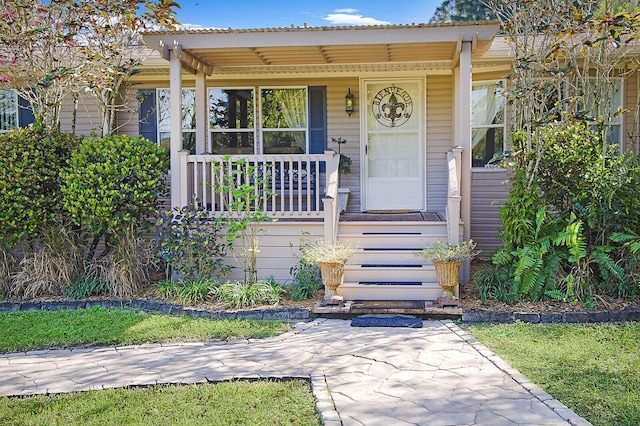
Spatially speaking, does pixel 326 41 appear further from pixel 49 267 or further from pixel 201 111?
pixel 49 267

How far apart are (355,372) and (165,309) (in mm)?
2892

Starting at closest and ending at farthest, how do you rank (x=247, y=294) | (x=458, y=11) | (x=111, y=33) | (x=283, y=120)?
1. (x=247, y=294)
2. (x=111, y=33)
3. (x=283, y=120)
4. (x=458, y=11)

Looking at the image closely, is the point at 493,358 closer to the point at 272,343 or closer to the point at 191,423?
the point at 272,343

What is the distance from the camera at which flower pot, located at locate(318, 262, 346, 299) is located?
6.52 metres

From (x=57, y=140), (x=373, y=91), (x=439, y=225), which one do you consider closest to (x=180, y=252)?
(x=57, y=140)

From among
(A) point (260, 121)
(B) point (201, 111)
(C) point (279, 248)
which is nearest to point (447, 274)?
(C) point (279, 248)

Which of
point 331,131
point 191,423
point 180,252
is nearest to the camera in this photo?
point 191,423

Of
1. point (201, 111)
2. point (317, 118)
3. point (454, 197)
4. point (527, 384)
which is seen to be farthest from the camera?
point (317, 118)

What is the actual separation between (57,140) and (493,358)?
19.0 ft

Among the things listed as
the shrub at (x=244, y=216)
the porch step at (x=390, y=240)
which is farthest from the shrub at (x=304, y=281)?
the porch step at (x=390, y=240)

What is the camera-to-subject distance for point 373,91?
9.77 m

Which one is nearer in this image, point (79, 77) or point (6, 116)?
point (79, 77)

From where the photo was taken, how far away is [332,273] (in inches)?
257

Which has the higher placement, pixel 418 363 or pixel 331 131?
pixel 331 131
